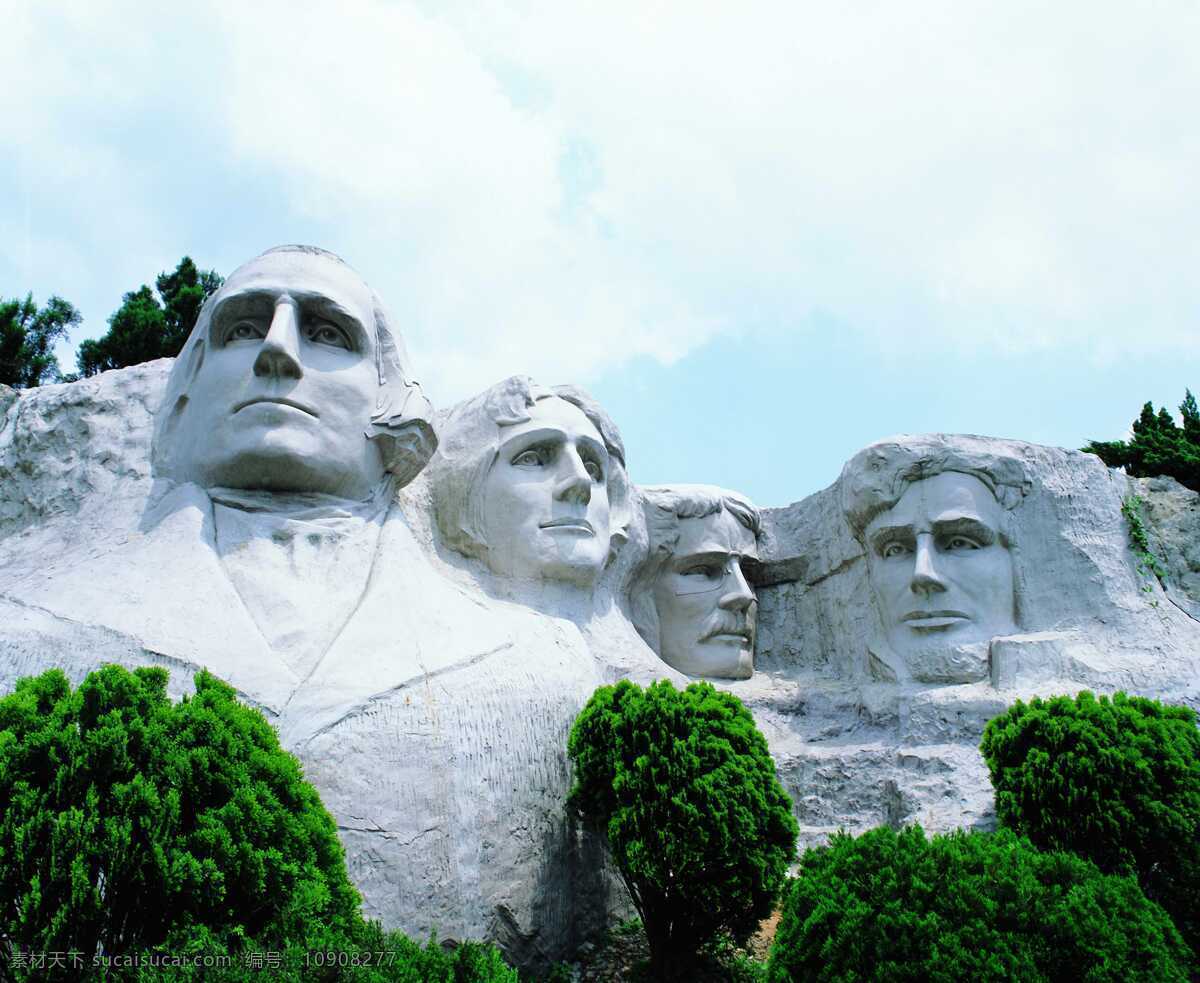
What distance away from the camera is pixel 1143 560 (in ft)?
27.5

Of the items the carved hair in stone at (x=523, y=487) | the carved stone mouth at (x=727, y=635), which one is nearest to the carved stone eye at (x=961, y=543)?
the carved stone mouth at (x=727, y=635)

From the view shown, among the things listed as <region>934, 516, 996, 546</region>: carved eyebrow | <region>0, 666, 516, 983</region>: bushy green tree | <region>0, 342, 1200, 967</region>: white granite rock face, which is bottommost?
<region>0, 666, 516, 983</region>: bushy green tree

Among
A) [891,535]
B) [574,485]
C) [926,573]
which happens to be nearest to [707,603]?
[891,535]

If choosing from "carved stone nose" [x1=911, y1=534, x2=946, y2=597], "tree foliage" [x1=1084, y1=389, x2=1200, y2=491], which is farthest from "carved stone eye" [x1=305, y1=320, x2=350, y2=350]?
"tree foliage" [x1=1084, y1=389, x2=1200, y2=491]

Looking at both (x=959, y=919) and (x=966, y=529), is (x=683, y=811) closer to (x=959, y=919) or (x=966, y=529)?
(x=959, y=919)

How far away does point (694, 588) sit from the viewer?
9.09 meters

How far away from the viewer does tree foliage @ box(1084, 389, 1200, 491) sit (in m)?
11.0

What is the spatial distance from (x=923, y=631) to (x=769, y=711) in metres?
1.21

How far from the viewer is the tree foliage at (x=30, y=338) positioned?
54.7 feet

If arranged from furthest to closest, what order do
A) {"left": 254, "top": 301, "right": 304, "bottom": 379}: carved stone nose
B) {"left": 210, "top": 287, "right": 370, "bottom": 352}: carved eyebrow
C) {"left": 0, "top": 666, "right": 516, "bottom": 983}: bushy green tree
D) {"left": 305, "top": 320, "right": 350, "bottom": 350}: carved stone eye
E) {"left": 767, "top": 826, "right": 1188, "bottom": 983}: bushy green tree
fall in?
{"left": 305, "top": 320, "right": 350, "bottom": 350}: carved stone eye
{"left": 210, "top": 287, "right": 370, "bottom": 352}: carved eyebrow
{"left": 254, "top": 301, "right": 304, "bottom": 379}: carved stone nose
{"left": 767, "top": 826, "right": 1188, "bottom": 983}: bushy green tree
{"left": 0, "top": 666, "right": 516, "bottom": 983}: bushy green tree

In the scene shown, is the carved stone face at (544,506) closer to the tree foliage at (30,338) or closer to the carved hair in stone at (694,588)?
the carved hair in stone at (694,588)

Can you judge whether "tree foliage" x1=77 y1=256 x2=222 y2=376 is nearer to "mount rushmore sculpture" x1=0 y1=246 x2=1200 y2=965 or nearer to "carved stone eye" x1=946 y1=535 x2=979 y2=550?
"mount rushmore sculpture" x1=0 y1=246 x2=1200 y2=965

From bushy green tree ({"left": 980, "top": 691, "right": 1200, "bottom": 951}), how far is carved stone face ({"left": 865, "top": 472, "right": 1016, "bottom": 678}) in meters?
1.96

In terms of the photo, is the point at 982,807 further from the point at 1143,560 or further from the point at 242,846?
the point at 242,846
